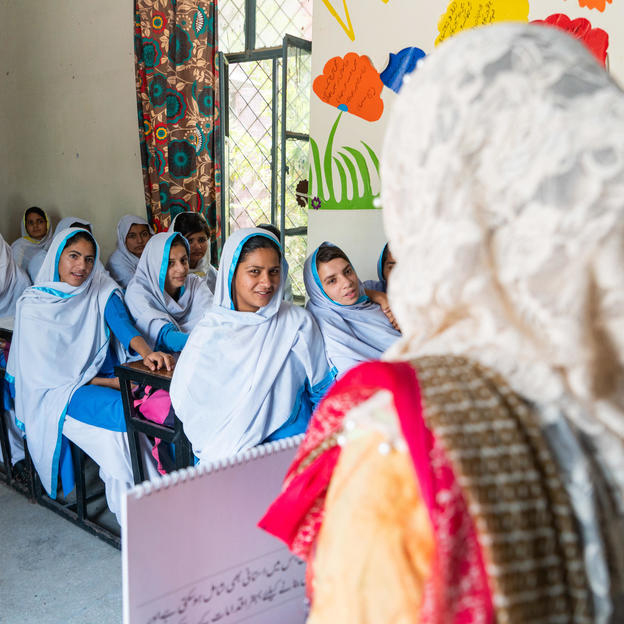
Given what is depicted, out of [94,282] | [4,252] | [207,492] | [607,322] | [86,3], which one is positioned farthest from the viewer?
[86,3]

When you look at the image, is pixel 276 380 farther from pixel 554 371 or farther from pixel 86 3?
pixel 86 3

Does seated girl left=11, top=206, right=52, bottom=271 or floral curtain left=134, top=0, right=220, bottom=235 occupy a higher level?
floral curtain left=134, top=0, right=220, bottom=235

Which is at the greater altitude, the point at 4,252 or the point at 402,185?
the point at 402,185

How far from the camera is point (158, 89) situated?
4.30 m

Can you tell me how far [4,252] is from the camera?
160 inches

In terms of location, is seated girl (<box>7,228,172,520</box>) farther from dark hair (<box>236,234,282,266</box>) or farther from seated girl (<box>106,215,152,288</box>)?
seated girl (<box>106,215,152,288</box>)

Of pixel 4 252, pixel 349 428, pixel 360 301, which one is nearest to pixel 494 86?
pixel 349 428

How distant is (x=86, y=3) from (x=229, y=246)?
3.59 meters

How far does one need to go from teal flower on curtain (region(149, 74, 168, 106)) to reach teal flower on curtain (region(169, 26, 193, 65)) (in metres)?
0.15

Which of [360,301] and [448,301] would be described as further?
[360,301]

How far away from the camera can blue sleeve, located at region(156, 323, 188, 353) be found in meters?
2.76

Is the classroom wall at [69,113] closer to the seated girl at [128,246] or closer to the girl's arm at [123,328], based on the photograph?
the seated girl at [128,246]

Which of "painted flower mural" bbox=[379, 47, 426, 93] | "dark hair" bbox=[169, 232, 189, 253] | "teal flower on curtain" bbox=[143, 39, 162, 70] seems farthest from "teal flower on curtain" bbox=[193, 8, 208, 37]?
"dark hair" bbox=[169, 232, 189, 253]

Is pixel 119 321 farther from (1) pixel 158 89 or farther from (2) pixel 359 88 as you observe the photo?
(1) pixel 158 89
